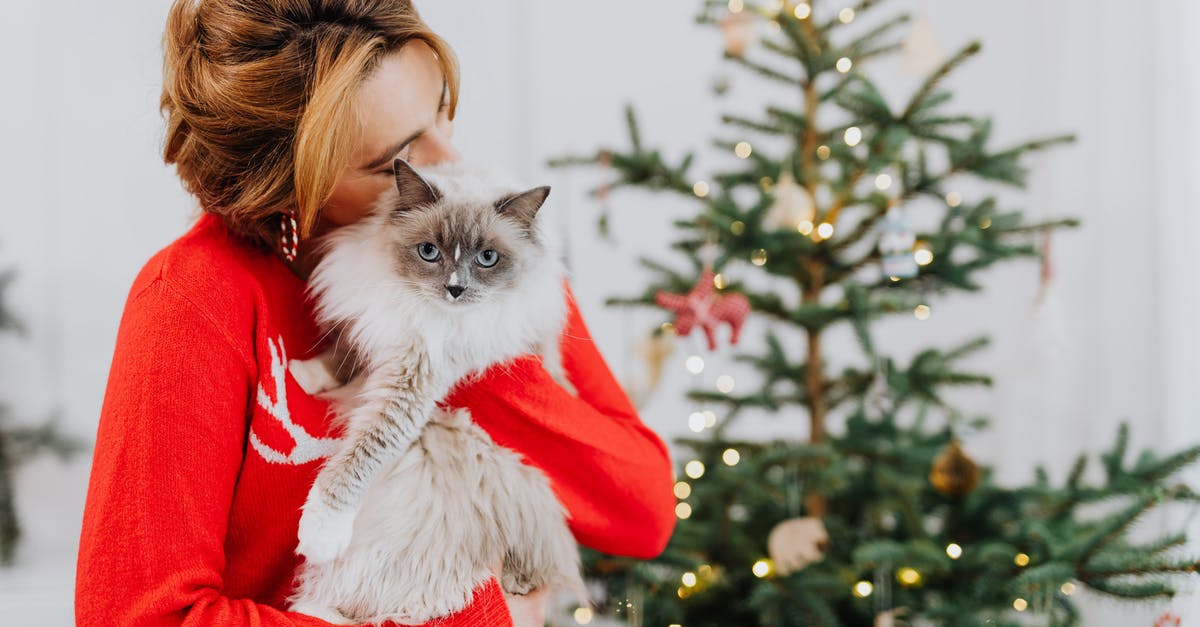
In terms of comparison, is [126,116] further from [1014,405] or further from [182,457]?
[1014,405]

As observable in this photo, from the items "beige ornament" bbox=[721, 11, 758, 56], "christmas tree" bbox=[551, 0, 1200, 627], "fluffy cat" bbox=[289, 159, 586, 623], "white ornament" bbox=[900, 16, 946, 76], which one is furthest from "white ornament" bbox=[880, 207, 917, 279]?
"fluffy cat" bbox=[289, 159, 586, 623]

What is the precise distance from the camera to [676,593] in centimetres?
190

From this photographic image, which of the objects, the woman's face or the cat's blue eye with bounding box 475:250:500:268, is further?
the cat's blue eye with bounding box 475:250:500:268

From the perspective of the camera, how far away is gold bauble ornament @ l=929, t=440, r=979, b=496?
185 centimetres

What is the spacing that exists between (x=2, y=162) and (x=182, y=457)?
2126 mm

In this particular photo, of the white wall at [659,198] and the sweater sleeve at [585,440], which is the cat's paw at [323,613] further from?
the white wall at [659,198]

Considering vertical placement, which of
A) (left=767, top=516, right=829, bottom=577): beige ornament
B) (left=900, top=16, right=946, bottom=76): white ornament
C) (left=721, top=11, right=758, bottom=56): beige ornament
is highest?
(left=721, top=11, right=758, bottom=56): beige ornament

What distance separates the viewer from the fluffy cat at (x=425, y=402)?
1.01 meters

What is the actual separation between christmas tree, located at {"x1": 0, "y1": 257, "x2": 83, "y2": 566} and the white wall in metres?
0.04

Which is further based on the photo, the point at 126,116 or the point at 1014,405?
the point at 1014,405

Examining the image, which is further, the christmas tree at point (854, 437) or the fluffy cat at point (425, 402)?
the christmas tree at point (854, 437)

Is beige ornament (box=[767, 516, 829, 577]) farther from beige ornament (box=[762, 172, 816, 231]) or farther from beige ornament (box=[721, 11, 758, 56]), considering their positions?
beige ornament (box=[721, 11, 758, 56])

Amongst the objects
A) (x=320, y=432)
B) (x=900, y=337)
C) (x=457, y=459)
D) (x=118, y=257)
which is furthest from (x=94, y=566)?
(x=900, y=337)

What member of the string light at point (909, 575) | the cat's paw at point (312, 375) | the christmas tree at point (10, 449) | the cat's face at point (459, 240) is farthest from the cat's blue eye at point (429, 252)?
the christmas tree at point (10, 449)
